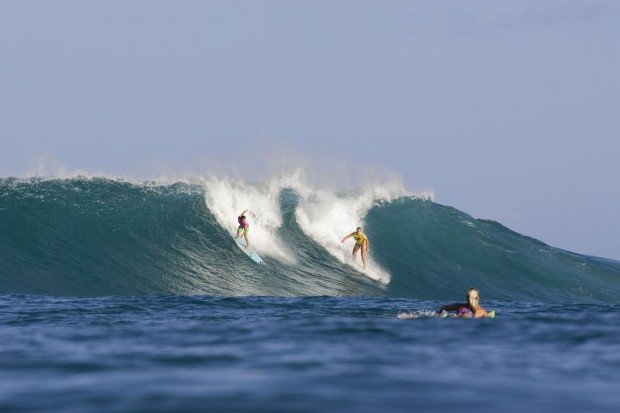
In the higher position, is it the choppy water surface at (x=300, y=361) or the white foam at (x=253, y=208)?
the white foam at (x=253, y=208)

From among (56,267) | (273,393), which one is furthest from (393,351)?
(56,267)

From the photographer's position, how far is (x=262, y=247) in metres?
23.1

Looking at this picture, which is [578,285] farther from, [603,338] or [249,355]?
[249,355]

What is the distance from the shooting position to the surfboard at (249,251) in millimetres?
21672

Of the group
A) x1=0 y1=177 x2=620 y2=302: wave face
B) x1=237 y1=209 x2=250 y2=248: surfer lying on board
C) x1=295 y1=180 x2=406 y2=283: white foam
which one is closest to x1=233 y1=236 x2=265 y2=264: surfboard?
x1=237 y1=209 x2=250 y2=248: surfer lying on board

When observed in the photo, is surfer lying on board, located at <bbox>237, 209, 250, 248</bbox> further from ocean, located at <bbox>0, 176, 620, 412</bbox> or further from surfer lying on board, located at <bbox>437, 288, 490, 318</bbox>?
surfer lying on board, located at <bbox>437, 288, 490, 318</bbox>

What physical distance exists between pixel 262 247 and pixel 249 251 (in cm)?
97

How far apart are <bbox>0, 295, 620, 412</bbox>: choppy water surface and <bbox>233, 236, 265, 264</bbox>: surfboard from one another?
8992 millimetres

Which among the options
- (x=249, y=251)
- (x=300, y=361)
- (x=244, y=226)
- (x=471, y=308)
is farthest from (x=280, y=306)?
(x=244, y=226)

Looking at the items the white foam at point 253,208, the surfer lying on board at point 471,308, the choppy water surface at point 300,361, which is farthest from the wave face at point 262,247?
the surfer lying on board at point 471,308

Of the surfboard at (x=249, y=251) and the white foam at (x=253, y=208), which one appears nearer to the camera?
the surfboard at (x=249, y=251)

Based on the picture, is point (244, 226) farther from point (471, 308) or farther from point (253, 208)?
point (471, 308)

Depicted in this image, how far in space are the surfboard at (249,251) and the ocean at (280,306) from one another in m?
0.21

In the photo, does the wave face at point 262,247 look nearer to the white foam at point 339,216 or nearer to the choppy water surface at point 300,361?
the white foam at point 339,216
